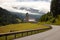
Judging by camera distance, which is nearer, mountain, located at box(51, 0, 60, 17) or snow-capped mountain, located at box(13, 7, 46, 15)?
snow-capped mountain, located at box(13, 7, 46, 15)

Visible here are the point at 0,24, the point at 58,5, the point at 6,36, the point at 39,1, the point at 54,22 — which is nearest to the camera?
the point at 6,36

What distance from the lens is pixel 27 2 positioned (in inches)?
1166

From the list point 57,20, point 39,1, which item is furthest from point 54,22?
point 39,1

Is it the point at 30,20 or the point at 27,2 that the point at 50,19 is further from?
the point at 27,2

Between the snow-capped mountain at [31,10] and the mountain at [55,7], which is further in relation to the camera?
the mountain at [55,7]

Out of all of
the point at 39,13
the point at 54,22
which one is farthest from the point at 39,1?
the point at 54,22

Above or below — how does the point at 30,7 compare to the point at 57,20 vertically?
above

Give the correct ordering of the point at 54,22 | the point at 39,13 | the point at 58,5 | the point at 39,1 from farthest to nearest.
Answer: the point at 58,5, the point at 54,22, the point at 39,1, the point at 39,13

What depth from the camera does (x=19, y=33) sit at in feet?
43.8

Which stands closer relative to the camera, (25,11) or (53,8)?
(25,11)

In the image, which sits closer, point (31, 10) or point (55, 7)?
point (31, 10)

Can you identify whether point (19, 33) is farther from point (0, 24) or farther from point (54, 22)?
point (54, 22)

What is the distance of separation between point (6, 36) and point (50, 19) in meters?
35.6

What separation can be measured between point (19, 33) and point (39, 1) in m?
20.5
